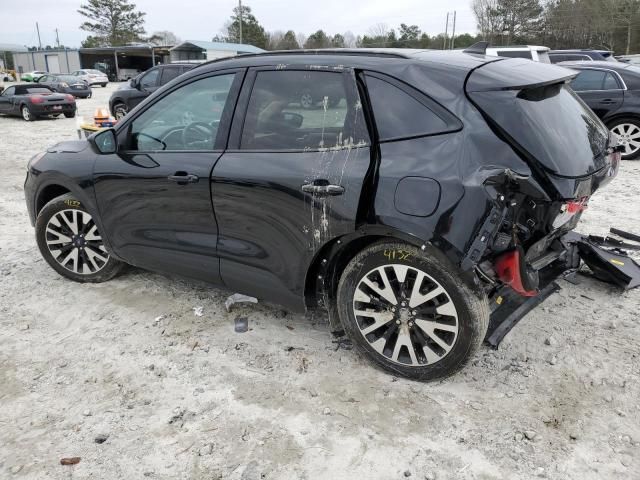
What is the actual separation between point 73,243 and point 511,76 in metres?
3.56

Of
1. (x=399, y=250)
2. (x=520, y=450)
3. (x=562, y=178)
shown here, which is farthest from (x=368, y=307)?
(x=562, y=178)

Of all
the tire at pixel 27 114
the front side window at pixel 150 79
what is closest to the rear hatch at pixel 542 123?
the front side window at pixel 150 79

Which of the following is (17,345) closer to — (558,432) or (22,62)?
(558,432)

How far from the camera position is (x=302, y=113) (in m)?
3.06

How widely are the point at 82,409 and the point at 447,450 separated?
1.94 m

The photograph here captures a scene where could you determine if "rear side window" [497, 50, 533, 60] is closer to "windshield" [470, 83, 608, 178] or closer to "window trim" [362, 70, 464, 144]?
"windshield" [470, 83, 608, 178]

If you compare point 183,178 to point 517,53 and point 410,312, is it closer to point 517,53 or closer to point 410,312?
point 410,312

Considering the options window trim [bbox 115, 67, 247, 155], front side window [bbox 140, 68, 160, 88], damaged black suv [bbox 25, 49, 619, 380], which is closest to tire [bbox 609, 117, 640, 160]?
damaged black suv [bbox 25, 49, 619, 380]

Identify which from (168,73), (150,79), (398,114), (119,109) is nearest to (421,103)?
(398,114)

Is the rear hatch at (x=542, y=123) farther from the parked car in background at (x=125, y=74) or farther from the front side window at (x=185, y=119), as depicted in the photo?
the parked car in background at (x=125, y=74)

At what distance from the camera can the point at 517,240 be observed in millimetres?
2646

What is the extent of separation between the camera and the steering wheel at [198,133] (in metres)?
3.40

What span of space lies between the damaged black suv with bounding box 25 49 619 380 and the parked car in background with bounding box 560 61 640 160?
675 cm

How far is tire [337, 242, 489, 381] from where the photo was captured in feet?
8.86
